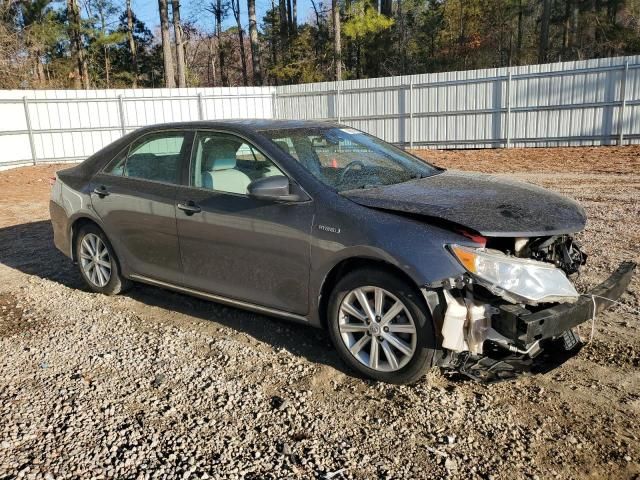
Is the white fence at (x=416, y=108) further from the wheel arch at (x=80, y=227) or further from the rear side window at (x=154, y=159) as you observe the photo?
the rear side window at (x=154, y=159)

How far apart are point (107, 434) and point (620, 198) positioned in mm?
8832

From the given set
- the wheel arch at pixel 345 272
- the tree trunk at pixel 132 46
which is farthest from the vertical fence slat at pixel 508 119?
the tree trunk at pixel 132 46

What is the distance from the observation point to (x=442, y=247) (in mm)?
3236

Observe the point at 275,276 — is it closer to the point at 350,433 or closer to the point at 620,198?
the point at 350,433

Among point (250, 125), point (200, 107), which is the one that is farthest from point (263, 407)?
point (200, 107)

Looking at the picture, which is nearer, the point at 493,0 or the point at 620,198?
the point at 620,198

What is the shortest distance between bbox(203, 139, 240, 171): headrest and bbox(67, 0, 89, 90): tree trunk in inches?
1236

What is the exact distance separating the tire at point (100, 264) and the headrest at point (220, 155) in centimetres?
148

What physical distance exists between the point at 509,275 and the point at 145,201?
3.04 metres

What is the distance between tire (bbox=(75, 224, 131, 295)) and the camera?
5.35 meters

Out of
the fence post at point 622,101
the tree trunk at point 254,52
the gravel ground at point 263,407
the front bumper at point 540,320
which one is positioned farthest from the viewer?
the tree trunk at point 254,52

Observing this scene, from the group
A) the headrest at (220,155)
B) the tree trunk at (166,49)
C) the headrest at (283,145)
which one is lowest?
the headrest at (220,155)

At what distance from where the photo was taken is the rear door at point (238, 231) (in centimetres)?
388

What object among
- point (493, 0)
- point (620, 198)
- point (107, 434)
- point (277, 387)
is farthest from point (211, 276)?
point (493, 0)
